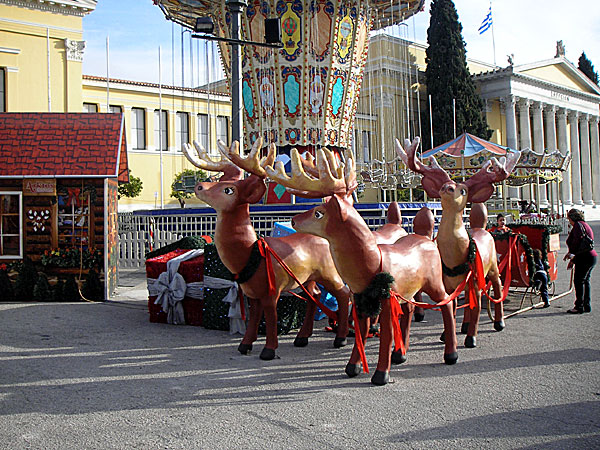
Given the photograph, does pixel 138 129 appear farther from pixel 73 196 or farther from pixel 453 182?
pixel 453 182

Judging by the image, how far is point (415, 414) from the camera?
4773mm

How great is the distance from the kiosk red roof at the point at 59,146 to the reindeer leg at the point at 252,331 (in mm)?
5566

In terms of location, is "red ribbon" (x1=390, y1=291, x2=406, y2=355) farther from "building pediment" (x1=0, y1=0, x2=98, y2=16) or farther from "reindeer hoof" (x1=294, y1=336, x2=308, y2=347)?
"building pediment" (x1=0, y1=0, x2=98, y2=16)

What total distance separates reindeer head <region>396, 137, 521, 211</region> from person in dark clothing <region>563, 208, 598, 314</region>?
2370 mm

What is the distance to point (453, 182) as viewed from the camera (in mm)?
7090

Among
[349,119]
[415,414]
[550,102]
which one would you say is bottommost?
[415,414]

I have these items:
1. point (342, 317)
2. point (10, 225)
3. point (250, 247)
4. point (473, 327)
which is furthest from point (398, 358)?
point (10, 225)

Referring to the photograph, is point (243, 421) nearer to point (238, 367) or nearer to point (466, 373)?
point (238, 367)

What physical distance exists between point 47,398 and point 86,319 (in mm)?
4110

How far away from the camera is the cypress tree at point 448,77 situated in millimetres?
41531

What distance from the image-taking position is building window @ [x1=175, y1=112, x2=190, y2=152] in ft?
Answer: 124

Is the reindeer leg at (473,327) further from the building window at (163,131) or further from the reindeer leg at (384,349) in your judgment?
the building window at (163,131)

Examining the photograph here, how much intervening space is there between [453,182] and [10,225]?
8.74 m

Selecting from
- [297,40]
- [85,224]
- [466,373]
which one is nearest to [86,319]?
[85,224]
